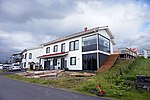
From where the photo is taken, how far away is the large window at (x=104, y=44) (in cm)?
2377

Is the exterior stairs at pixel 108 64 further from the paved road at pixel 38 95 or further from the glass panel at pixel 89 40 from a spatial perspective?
the paved road at pixel 38 95

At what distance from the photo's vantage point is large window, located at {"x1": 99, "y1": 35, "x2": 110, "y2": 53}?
23775mm

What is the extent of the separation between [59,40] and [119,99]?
22414 mm

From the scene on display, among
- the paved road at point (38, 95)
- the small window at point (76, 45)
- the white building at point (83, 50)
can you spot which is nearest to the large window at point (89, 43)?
the white building at point (83, 50)

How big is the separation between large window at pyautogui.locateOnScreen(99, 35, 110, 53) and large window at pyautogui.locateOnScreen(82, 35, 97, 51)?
1061mm

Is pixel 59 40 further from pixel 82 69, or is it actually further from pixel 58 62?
pixel 82 69

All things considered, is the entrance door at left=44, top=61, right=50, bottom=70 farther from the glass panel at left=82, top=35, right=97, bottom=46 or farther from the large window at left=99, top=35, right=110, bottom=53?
the large window at left=99, top=35, right=110, bottom=53

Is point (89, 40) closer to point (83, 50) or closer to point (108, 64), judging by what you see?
point (83, 50)

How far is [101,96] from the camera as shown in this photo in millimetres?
Answer: 9352

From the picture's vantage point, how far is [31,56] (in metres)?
43.7

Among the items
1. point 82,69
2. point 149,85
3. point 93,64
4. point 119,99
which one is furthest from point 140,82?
point 82,69

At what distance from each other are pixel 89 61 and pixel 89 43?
9.37 ft

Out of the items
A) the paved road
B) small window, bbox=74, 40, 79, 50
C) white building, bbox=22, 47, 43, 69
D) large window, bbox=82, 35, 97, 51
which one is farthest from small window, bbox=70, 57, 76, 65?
white building, bbox=22, 47, 43, 69

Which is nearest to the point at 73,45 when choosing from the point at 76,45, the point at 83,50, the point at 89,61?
the point at 76,45
